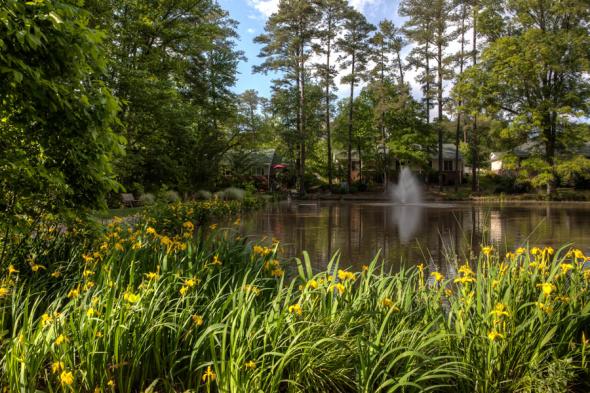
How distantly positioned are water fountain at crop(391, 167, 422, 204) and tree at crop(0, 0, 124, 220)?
34.6 m

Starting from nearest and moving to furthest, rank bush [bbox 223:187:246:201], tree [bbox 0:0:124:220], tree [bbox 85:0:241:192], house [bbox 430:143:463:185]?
tree [bbox 0:0:124:220]
tree [bbox 85:0:241:192]
bush [bbox 223:187:246:201]
house [bbox 430:143:463:185]

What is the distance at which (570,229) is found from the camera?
42.8 ft

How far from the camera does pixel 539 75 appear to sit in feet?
→ 112

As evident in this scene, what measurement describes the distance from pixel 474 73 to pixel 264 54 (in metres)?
17.5

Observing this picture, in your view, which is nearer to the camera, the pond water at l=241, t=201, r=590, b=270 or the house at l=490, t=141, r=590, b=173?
the pond water at l=241, t=201, r=590, b=270

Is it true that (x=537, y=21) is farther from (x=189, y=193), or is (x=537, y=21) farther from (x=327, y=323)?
(x=327, y=323)

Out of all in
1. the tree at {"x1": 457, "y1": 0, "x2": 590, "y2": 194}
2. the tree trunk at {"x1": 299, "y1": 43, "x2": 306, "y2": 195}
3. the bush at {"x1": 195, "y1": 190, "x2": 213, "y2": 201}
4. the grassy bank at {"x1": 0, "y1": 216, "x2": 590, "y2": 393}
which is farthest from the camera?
the tree trunk at {"x1": 299, "y1": 43, "x2": 306, "y2": 195}

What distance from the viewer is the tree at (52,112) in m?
2.84

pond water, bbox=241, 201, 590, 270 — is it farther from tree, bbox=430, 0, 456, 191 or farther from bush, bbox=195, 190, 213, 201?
tree, bbox=430, 0, 456, 191

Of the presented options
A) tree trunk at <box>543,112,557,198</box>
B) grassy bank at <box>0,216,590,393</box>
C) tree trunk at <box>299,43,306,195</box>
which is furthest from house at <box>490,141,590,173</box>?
grassy bank at <box>0,216,590,393</box>

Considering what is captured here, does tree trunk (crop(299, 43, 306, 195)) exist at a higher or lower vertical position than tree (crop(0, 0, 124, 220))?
higher

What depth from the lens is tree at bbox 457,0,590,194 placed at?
105 feet

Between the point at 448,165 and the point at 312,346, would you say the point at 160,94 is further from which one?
the point at 448,165

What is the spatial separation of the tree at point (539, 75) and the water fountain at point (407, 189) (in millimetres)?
8944
